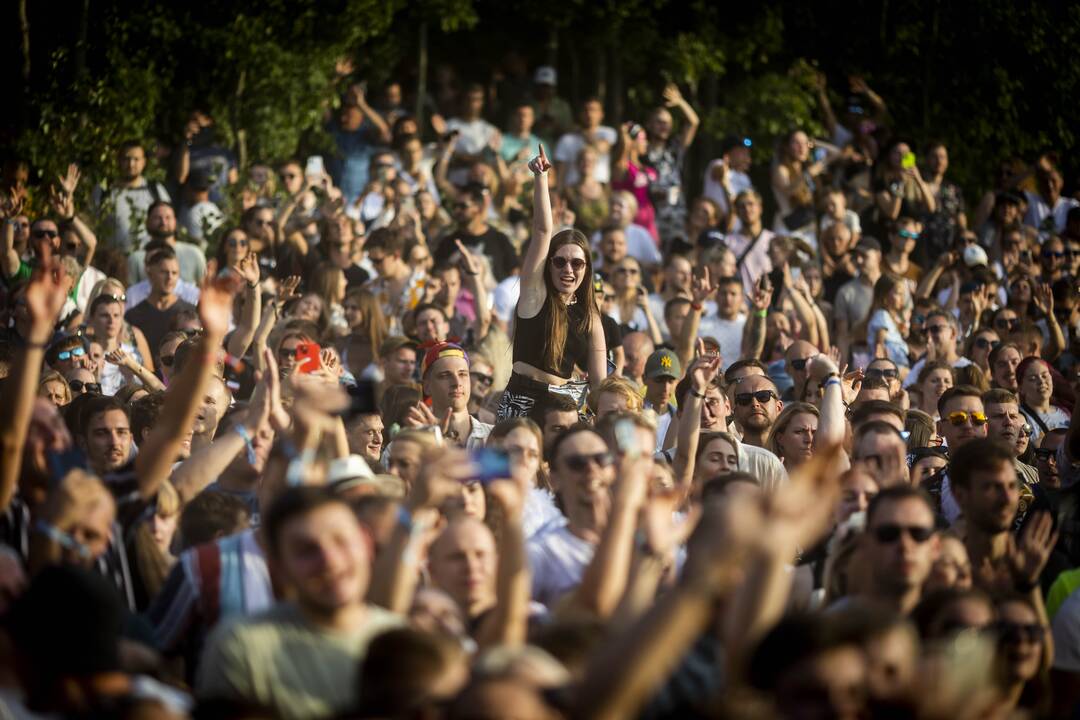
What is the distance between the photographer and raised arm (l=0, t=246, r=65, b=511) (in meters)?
5.24

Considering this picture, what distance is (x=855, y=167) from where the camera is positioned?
15977mm

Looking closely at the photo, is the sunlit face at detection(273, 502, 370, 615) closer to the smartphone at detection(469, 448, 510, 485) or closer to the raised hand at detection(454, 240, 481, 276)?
the smartphone at detection(469, 448, 510, 485)

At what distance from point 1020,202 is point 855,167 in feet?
5.39

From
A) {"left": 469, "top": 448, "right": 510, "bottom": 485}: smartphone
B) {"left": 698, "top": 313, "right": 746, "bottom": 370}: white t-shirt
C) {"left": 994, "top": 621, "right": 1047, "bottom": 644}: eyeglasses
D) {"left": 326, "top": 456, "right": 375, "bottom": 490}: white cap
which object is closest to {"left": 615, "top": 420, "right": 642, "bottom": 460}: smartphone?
{"left": 469, "top": 448, "right": 510, "bottom": 485}: smartphone

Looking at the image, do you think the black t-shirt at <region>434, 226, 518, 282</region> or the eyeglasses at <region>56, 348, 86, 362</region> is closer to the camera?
the eyeglasses at <region>56, 348, 86, 362</region>

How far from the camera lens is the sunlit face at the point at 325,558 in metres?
4.34

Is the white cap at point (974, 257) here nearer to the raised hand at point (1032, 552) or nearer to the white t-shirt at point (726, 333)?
the white t-shirt at point (726, 333)

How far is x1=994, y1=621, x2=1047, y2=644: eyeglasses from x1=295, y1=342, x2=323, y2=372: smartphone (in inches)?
189

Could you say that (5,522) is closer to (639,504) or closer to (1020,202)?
(639,504)

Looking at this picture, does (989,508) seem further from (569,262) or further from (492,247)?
(492,247)

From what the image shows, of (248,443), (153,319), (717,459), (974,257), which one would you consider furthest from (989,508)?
(974,257)

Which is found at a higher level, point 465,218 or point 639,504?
point 465,218

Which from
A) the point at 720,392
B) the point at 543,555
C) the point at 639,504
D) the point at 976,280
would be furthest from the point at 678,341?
the point at 639,504

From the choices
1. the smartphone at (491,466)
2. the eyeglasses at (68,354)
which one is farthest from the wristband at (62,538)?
the eyeglasses at (68,354)
